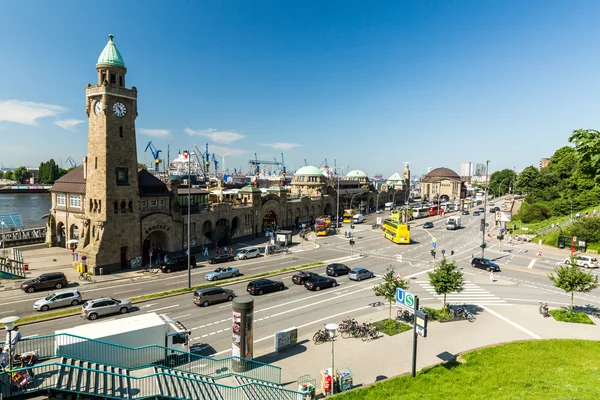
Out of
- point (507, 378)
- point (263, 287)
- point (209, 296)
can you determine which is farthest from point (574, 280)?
point (209, 296)

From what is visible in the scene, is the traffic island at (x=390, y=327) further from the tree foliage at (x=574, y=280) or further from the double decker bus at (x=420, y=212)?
the double decker bus at (x=420, y=212)

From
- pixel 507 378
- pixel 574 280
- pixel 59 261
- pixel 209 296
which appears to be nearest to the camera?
pixel 507 378

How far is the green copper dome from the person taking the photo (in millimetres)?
40688

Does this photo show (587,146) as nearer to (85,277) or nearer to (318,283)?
(318,283)

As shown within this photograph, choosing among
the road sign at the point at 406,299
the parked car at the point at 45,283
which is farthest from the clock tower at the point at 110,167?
the road sign at the point at 406,299

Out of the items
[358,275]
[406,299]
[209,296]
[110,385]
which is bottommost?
[358,275]

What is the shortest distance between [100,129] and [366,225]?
61119mm

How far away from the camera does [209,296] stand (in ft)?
97.7

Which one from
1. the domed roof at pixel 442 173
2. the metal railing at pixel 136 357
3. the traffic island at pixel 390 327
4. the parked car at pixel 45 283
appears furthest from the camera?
the domed roof at pixel 442 173

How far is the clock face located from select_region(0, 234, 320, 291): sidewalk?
17.9 m

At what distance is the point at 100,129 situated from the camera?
41000 millimetres

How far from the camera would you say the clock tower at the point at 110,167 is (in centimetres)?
4066

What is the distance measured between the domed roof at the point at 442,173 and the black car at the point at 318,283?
151m

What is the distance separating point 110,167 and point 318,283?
26453mm
